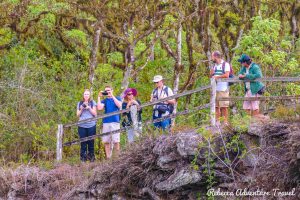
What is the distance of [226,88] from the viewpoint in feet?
52.1

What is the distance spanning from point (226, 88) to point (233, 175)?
223 cm

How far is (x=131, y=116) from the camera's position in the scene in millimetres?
16859

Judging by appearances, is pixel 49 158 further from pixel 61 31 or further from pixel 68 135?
pixel 61 31

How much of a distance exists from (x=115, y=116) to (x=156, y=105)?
1.08m

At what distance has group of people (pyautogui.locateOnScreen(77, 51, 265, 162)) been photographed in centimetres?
1537

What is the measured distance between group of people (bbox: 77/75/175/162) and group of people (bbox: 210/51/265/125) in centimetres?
110

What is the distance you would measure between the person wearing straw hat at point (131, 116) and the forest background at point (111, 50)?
3.36 meters

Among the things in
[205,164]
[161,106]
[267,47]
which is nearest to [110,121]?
[161,106]

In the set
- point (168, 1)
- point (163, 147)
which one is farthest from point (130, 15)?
point (163, 147)

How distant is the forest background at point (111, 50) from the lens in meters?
21.5

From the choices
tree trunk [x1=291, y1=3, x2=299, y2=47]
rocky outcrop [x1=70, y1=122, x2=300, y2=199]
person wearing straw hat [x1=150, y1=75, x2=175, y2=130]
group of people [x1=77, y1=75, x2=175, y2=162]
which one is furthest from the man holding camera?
tree trunk [x1=291, y1=3, x2=299, y2=47]

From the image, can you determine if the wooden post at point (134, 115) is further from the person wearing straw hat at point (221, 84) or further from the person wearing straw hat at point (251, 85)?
the person wearing straw hat at point (251, 85)

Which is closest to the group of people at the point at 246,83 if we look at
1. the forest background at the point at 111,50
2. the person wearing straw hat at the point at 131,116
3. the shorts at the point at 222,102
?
the shorts at the point at 222,102

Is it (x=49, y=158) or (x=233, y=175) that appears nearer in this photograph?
(x=233, y=175)
